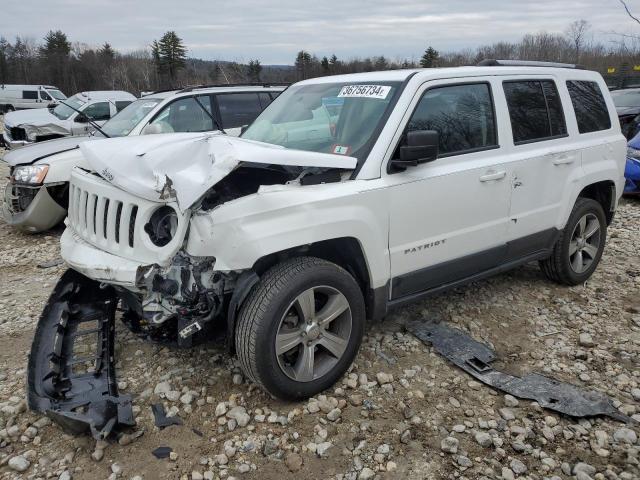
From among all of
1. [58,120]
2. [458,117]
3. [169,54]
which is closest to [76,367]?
[458,117]

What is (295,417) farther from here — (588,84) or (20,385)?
(588,84)

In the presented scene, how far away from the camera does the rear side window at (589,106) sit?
450cm

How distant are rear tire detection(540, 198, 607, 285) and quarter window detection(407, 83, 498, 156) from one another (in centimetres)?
136

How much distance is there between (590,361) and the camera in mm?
3600

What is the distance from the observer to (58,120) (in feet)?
41.3

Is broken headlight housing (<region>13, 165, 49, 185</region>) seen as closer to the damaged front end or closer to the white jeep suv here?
the white jeep suv

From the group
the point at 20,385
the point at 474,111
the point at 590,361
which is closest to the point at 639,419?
the point at 590,361

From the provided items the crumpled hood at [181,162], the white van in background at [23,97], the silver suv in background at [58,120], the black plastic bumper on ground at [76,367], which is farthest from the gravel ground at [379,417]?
the white van in background at [23,97]

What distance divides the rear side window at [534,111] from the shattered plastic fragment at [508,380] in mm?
1618

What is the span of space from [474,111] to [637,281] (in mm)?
2751

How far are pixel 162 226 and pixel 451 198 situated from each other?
1.95m

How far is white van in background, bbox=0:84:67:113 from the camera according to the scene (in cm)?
3328

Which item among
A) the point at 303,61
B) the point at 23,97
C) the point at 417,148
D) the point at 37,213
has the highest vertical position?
the point at 303,61

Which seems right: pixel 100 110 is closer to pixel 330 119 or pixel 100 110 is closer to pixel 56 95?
pixel 330 119
